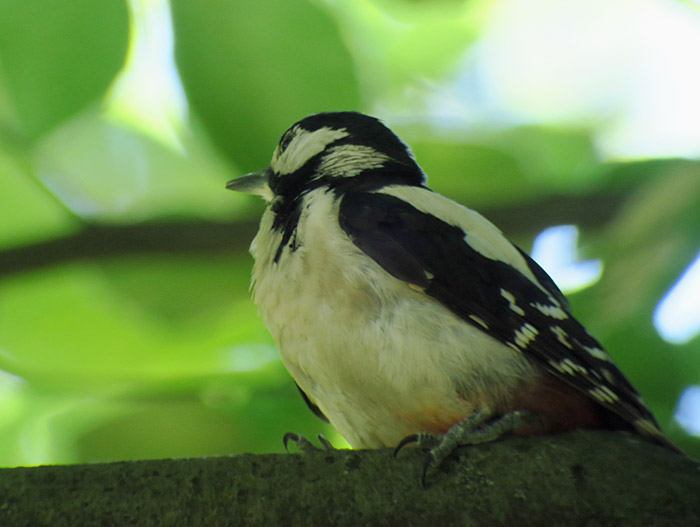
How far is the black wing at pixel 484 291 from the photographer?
162cm

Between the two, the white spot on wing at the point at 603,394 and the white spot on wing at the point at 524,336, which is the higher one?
the white spot on wing at the point at 524,336

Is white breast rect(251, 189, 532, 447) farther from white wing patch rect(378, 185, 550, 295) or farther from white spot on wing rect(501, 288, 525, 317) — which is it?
white wing patch rect(378, 185, 550, 295)

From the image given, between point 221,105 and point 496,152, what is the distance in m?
0.80

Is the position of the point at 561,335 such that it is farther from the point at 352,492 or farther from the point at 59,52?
the point at 59,52

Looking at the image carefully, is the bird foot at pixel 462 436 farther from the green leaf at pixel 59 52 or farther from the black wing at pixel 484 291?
the green leaf at pixel 59 52

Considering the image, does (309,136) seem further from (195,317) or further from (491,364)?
(491,364)

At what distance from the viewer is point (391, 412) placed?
1.64 metres

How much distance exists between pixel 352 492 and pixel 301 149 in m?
1.03

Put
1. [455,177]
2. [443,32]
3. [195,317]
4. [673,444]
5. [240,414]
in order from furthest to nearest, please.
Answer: [443,32] < [455,177] < [195,317] < [240,414] < [673,444]

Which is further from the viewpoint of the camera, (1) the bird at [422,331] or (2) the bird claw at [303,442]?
(2) the bird claw at [303,442]

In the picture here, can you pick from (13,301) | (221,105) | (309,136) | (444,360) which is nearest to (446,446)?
(444,360)

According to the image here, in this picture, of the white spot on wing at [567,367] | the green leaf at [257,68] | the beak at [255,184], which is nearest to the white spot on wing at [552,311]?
the white spot on wing at [567,367]

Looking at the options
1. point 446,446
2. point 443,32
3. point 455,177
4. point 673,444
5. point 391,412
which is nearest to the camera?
point 446,446

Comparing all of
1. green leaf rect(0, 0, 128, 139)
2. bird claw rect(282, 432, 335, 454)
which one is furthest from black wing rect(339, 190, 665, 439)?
green leaf rect(0, 0, 128, 139)
